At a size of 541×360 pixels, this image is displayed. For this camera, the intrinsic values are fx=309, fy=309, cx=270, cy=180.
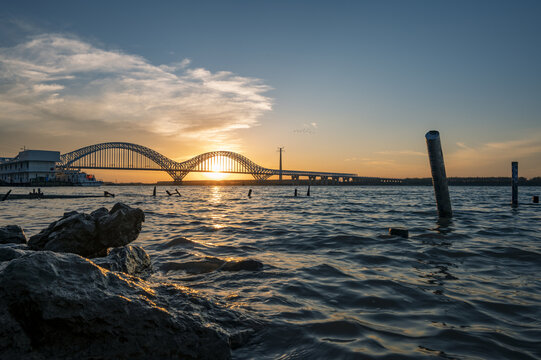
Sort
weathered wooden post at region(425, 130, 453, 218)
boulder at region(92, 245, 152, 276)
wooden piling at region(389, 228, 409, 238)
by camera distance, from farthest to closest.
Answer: weathered wooden post at region(425, 130, 453, 218) → wooden piling at region(389, 228, 409, 238) → boulder at region(92, 245, 152, 276)

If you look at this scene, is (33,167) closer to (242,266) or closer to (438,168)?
(438,168)

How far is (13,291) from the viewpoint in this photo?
2105 millimetres

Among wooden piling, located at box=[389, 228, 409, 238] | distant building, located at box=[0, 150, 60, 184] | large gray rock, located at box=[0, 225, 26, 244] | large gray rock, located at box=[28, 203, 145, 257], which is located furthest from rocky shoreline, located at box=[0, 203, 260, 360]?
distant building, located at box=[0, 150, 60, 184]

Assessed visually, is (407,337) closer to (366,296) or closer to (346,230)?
(366,296)

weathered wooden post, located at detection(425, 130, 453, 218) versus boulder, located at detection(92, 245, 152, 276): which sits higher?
weathered wooden post, located at detection(425, 130, 453, 218)

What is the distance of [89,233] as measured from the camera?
624 cm

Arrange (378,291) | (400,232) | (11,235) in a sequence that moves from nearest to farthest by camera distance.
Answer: (378,291) < (11,235) < (400,232)

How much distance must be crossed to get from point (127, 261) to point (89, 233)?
7.24ft

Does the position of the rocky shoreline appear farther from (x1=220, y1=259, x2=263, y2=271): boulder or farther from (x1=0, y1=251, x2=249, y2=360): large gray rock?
(x1=220, y1=259, x2=263, y2=271): boulder

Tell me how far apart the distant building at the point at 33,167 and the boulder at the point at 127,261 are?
331 feet

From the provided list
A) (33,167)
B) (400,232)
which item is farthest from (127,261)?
(33,167)

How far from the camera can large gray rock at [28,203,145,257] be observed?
589 cm

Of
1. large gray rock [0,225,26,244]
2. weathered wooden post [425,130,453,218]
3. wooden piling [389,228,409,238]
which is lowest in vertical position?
wooden piling [389,228,409,238]

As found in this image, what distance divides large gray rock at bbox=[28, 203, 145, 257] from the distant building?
98717mm
